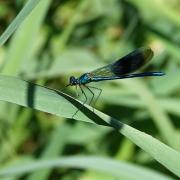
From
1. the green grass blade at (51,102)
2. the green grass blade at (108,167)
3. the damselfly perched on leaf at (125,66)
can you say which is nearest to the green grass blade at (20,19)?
the green grass blade at (51,102)

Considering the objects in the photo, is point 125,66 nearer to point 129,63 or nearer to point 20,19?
point 129,63

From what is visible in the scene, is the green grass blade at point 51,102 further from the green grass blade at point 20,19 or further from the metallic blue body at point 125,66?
Result: the metallic blue body at point 125,66

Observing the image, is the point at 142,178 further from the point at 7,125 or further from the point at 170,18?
the point at 170,18

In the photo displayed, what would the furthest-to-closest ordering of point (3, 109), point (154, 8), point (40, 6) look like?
1. point (154, 8)
2. point (3, 109)
3. point (40, 6)

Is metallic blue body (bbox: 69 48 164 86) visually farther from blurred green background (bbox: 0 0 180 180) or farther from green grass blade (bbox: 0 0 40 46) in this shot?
green grass blade (bbox: 0 0 40 46)

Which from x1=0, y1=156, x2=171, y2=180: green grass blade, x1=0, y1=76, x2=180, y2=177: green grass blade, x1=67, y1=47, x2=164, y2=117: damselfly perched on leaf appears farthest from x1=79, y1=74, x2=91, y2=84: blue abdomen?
x1=0, y1=76, x2=180, y2=177: green grass blade

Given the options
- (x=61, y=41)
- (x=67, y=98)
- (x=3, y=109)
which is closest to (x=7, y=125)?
(x=3, y=109)
